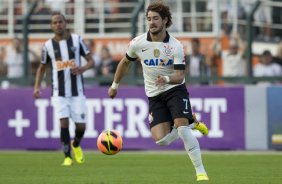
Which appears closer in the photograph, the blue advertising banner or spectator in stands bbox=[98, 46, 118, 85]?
the blue advertising banner

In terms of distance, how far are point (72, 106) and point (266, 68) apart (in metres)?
5.83

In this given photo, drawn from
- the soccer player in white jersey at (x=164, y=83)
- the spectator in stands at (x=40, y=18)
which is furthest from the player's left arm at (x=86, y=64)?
the spectator in stands at (x=40, y=18)

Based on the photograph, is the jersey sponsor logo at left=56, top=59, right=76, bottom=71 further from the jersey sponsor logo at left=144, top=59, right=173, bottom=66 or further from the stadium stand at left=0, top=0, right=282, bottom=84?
the stadium stand at left=0, top=0, right=282, bottom=84

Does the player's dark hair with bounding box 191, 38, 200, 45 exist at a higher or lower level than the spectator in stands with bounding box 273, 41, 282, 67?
higher

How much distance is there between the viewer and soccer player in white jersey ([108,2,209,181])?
10.8m

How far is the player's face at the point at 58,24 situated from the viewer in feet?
47.6

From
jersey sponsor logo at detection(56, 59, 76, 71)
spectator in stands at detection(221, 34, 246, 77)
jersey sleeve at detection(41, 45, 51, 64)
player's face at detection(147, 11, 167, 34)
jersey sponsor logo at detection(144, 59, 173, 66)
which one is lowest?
spectator in stands at detection(221, 34, 246, 77)

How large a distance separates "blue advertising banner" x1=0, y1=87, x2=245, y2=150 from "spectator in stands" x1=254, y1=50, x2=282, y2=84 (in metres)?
0.91

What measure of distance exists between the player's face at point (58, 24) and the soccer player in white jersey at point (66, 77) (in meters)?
0.05

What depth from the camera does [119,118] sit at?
763 inches

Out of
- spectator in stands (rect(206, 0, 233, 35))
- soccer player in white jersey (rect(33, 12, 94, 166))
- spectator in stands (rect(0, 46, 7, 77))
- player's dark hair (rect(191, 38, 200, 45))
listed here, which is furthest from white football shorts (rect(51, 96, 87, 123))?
spectator in stands (rect(0, 46, 7, 77))

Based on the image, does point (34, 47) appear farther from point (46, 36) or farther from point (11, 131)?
point (11, 131)

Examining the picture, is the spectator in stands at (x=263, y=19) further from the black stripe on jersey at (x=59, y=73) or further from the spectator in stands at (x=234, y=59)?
the black stripe on jersey at (x=59, y=73)

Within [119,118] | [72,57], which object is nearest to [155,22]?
[72,57]
